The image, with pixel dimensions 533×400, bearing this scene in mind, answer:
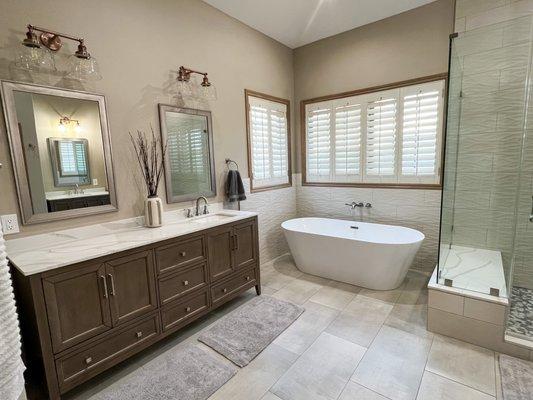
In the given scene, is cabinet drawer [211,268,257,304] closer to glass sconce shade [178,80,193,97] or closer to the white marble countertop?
the white marble countertop

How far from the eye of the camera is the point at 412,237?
304cm

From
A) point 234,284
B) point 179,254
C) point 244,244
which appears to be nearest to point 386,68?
point 244,244

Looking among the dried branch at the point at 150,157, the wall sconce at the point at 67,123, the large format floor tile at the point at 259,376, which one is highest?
the wall sconce at the point at 67,123

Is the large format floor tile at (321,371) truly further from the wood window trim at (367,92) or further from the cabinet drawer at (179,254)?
the wood window trim at (367,92)

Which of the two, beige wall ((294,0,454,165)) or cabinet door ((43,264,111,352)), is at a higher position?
beige wall ((294,0,454,165))

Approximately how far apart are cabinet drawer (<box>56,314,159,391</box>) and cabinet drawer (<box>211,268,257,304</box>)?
0.56 metres

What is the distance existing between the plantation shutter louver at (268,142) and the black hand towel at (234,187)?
1.25 ft

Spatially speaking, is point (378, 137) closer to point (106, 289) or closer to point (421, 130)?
point (421, 130)

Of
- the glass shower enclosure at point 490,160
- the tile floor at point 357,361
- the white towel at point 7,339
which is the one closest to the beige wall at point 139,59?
the white towel at point 7,339

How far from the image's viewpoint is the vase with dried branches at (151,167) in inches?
89.2

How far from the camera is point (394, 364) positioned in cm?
187

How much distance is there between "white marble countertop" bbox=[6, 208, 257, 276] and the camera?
60.6 inches

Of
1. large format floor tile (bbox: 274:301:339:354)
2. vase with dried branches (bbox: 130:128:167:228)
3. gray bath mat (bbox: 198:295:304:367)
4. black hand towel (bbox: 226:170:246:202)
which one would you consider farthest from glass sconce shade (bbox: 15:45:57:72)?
large format floor tile (bbox: 274:301:339:354)

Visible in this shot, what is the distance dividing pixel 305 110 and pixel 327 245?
80.8 inches
